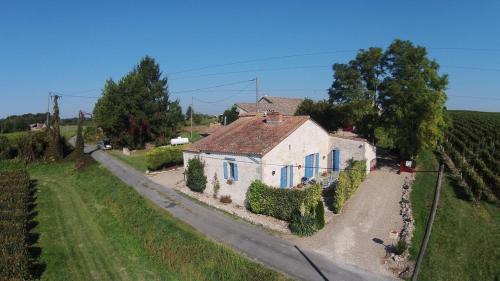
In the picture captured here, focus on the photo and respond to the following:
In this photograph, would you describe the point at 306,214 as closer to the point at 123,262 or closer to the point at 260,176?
the point at 260,176

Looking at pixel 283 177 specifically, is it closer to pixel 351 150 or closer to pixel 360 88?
pixel 351 150

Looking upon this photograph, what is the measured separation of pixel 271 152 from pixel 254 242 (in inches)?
261

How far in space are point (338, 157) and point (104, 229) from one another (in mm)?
18721

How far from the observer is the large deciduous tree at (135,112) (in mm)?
49000

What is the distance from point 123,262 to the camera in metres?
16.9

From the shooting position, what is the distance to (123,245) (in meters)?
18.7

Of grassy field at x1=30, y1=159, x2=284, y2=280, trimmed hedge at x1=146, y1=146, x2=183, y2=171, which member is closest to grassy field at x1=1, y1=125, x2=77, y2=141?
grassy field at x1=30, y1=159, x2=284, y2=280

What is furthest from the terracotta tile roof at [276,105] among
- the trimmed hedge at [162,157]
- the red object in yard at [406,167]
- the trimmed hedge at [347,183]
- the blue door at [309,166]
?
the trimmed hedge at [347,183]

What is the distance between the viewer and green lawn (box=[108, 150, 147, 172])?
3787 centimetres

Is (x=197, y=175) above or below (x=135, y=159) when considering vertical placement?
above

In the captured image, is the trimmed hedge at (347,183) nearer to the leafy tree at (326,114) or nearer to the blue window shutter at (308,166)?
the blue window shutter at (308,166)

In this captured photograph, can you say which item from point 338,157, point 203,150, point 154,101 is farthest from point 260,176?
point 154,101

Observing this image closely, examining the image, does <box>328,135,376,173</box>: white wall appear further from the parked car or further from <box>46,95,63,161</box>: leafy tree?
the parked car

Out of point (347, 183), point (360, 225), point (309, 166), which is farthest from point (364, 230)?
point (309, 166)
